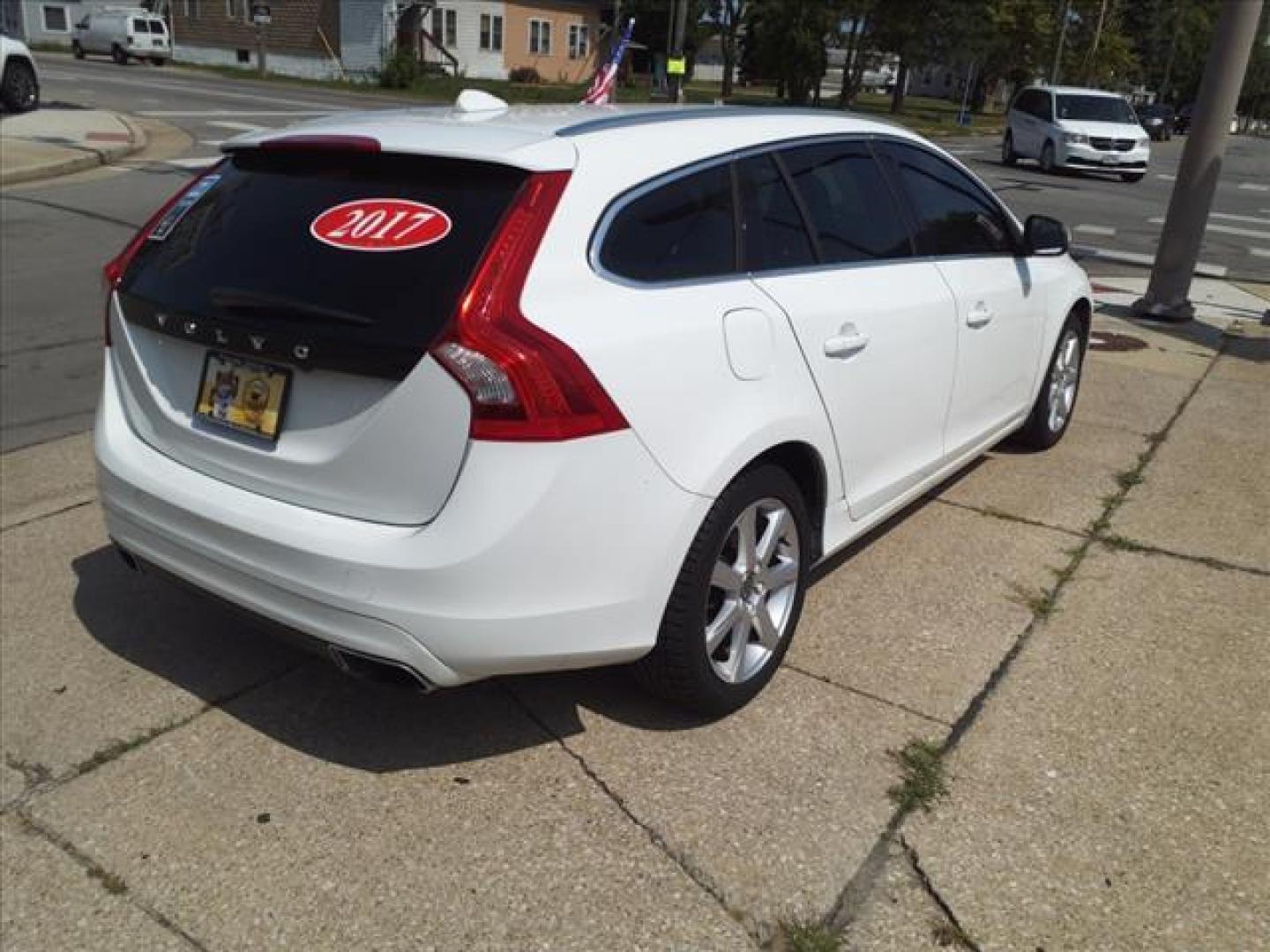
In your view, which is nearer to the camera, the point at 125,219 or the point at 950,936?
the point at 950,936

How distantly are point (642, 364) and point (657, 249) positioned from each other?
0.37 meters

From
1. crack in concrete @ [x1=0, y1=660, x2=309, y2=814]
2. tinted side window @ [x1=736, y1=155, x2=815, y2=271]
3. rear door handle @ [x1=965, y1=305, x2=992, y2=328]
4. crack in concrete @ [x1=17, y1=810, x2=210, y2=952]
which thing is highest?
tinted side window @ [x1=736, y1=155, x2=815, y2=271]

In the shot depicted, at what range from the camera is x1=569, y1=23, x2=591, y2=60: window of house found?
5281cm

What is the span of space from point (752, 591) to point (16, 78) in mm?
20615

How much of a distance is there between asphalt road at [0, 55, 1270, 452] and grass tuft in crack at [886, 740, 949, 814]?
4.46m

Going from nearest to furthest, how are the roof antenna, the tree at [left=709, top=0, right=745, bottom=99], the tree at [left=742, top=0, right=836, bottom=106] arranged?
the roof antenna, the tree at [left=742, top=0, right=836, bottom=106], the tree at [left=709, top=0, right=745, bottom=99]

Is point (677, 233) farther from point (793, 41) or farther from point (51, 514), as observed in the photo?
point (793, 41)

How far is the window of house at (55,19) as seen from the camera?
58.1 metres

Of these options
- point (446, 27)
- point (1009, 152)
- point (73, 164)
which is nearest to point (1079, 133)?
point (1009, 152)

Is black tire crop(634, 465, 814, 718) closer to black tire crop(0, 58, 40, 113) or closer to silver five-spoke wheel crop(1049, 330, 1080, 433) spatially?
silver five-spoke wheel crop(1049, 330, 1080, 433)

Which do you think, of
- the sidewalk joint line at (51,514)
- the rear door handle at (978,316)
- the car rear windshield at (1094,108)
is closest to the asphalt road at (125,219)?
the sidewalk joint line at (51,514)

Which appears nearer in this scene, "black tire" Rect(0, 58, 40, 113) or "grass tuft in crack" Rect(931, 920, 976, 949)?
"grass tuft in crack" Rect(931, 920, 976, 949)

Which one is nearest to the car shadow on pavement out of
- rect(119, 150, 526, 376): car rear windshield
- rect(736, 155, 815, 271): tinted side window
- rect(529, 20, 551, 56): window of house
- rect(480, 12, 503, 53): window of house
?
rect(119, 150, 526, 376): car rear windshield

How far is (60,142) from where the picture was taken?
16422 mm
